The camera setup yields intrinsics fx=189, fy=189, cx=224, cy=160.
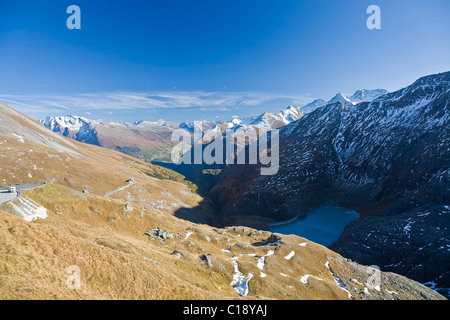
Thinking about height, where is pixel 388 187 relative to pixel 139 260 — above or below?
below

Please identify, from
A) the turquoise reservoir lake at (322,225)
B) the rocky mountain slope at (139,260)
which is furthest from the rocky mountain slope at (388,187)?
the rocky mountain slope at (139,260)

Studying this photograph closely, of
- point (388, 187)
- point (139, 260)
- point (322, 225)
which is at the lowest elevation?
point (322, 225)

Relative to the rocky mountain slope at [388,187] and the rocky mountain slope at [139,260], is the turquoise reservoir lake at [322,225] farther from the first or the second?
the rocky mountain slope at [139,260]

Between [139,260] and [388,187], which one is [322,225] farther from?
[139,260]

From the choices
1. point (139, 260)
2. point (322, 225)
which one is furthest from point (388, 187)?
point (139, 260)

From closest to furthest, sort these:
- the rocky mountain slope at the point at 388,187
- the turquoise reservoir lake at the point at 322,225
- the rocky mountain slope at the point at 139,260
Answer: the rocky mountain slope at the point at 139,260
the rocky mountain slope at the point at 388,187
the turquoise reservoir lake at the point at 322,225

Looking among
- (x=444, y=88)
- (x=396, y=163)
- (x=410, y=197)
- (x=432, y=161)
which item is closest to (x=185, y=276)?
(x=410, y=197)

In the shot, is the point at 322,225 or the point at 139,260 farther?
the point at 322,225
